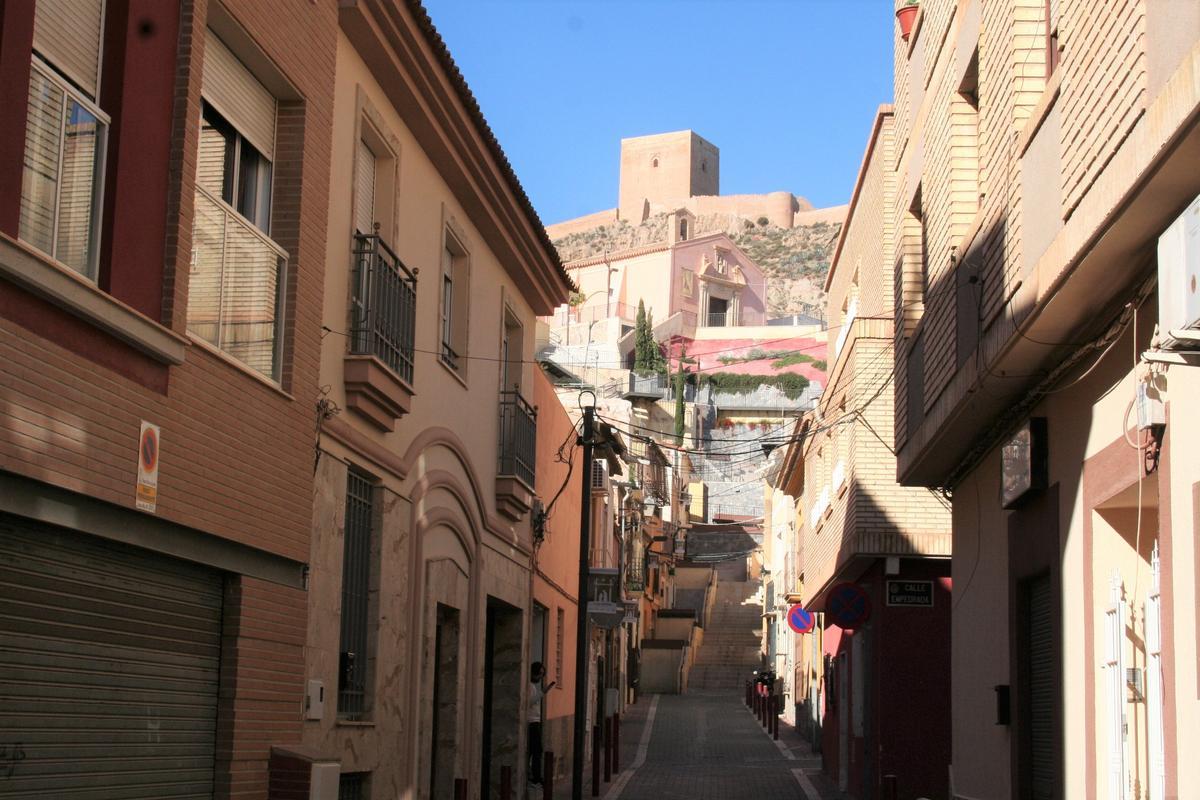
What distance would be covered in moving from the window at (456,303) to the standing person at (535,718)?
19.3 feet

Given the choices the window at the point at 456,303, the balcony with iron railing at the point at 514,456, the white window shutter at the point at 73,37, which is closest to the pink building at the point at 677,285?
the balcony with iron railing at the point at 514,456

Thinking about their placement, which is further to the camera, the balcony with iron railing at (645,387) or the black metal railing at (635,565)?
the balcony with iron railing at (645,387)

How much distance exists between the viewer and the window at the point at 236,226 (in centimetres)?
987

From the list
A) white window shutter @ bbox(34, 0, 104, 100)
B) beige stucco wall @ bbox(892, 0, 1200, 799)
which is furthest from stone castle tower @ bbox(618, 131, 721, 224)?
white window shutter @ bbox(34, 0, 104, 100)

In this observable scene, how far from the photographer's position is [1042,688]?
1214cm

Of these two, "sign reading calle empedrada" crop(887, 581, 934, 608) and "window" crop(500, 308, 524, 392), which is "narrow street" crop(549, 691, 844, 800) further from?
"window" crop(500, 308, 524, 392)

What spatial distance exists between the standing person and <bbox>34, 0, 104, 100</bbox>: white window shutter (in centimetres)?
1411

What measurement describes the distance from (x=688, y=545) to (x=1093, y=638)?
66.5 m

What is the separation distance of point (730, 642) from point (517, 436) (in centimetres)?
4294

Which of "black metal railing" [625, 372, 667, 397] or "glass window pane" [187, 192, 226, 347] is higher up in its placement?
"black metal railing" [625, 372, 667, 397]

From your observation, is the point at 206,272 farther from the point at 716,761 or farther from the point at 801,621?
the point at 716,761

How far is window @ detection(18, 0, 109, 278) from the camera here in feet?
25.0

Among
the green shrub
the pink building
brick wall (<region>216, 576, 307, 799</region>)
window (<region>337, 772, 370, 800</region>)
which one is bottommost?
window (<region>337, 772, 370, 800</region>)

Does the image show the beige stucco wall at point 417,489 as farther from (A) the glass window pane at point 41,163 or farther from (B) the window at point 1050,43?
(B) the window at point 1050,43
